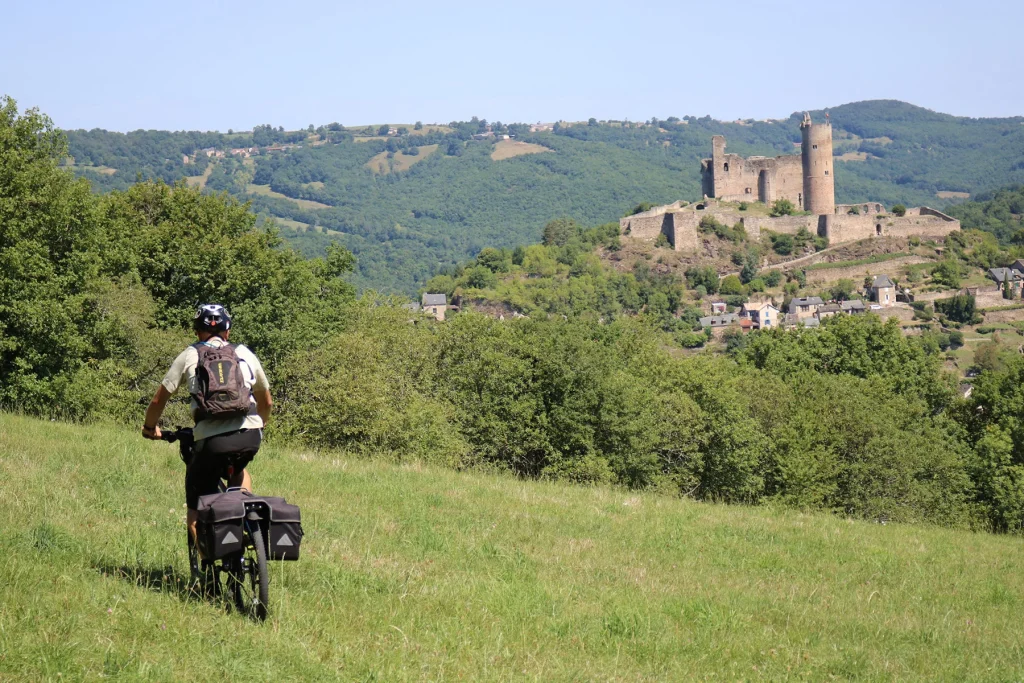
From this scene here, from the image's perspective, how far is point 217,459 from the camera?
19.1ft

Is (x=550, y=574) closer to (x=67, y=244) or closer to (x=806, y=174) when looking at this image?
(x=67, y=244)

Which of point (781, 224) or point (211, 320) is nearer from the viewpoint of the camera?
point (211, 320)

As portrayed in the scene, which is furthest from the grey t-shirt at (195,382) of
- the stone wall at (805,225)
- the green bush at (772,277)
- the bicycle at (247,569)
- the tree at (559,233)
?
the tree at (559,233)

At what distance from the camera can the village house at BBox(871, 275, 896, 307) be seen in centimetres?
9401

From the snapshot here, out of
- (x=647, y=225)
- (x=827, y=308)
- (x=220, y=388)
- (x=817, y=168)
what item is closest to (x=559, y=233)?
(x=647, y=225)

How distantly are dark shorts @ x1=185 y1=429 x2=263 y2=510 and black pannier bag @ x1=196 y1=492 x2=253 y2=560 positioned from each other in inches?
14.5

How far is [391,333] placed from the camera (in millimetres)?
28906

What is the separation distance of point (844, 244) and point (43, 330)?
9567 centimetres

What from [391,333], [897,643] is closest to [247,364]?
[897,643]

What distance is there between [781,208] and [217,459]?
108843 millimetres

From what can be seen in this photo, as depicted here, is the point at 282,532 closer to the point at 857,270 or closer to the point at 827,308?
the point at 827,308

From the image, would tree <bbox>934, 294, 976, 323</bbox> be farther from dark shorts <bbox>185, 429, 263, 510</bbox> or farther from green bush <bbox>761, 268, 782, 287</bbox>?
dark shorts <bbox>185, 429, 263, 510</bbox>

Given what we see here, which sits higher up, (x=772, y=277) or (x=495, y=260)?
(x=495, y=260)

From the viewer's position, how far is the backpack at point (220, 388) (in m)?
5.59
